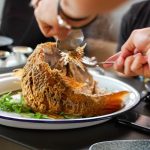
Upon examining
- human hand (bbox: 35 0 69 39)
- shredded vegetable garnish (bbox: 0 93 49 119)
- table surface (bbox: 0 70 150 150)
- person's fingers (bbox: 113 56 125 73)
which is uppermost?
human hand (bbox: 35 0 69 39)

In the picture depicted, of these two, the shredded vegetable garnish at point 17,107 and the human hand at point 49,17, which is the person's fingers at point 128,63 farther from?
the human hand at point 49,17

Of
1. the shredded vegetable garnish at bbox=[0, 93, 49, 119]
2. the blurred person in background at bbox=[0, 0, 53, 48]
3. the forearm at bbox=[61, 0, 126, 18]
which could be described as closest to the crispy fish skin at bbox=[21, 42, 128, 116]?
the shredded vegetable garnish at bbox=[0, 93, 49, 119]

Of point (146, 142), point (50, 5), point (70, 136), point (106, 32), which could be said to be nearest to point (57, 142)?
point (70, 136)

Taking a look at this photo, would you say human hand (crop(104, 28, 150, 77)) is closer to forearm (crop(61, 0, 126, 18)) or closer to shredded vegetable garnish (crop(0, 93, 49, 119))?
shredded vegetable garnish (crop(0, 93, 49, 119))

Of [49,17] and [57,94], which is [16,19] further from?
[49,17]

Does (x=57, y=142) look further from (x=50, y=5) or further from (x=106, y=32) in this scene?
(x=106, y=32)

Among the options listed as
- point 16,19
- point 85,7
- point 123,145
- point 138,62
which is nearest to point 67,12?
point 85,7
